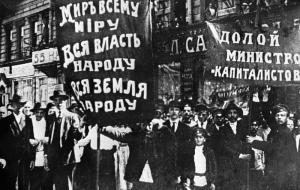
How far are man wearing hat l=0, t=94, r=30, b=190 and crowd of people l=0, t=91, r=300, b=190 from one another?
0.6 inches

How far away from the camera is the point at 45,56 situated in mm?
7297

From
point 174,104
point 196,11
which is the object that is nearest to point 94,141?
point 174,104

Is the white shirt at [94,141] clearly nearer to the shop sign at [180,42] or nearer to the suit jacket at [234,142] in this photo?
the shop sign at [180,42]

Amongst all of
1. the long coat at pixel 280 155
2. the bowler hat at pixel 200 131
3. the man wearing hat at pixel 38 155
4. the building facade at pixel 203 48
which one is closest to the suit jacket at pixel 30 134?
the man wearing hat at pixel 38 155

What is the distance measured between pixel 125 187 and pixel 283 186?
2378 mm

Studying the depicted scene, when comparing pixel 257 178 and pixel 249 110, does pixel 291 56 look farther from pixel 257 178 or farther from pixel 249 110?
pixel 257 178

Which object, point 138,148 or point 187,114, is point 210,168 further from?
point 138,148

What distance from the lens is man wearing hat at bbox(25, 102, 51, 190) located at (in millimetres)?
7117

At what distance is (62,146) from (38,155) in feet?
1.27

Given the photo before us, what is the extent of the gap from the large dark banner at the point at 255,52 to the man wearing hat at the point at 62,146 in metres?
2.21

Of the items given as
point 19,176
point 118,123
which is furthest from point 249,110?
point 19,176

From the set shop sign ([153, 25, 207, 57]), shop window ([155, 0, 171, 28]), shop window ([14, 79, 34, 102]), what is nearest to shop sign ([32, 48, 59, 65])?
shop window ([14, 79, 34, 102])

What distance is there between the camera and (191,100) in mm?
7211

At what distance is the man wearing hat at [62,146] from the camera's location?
7105 mm
